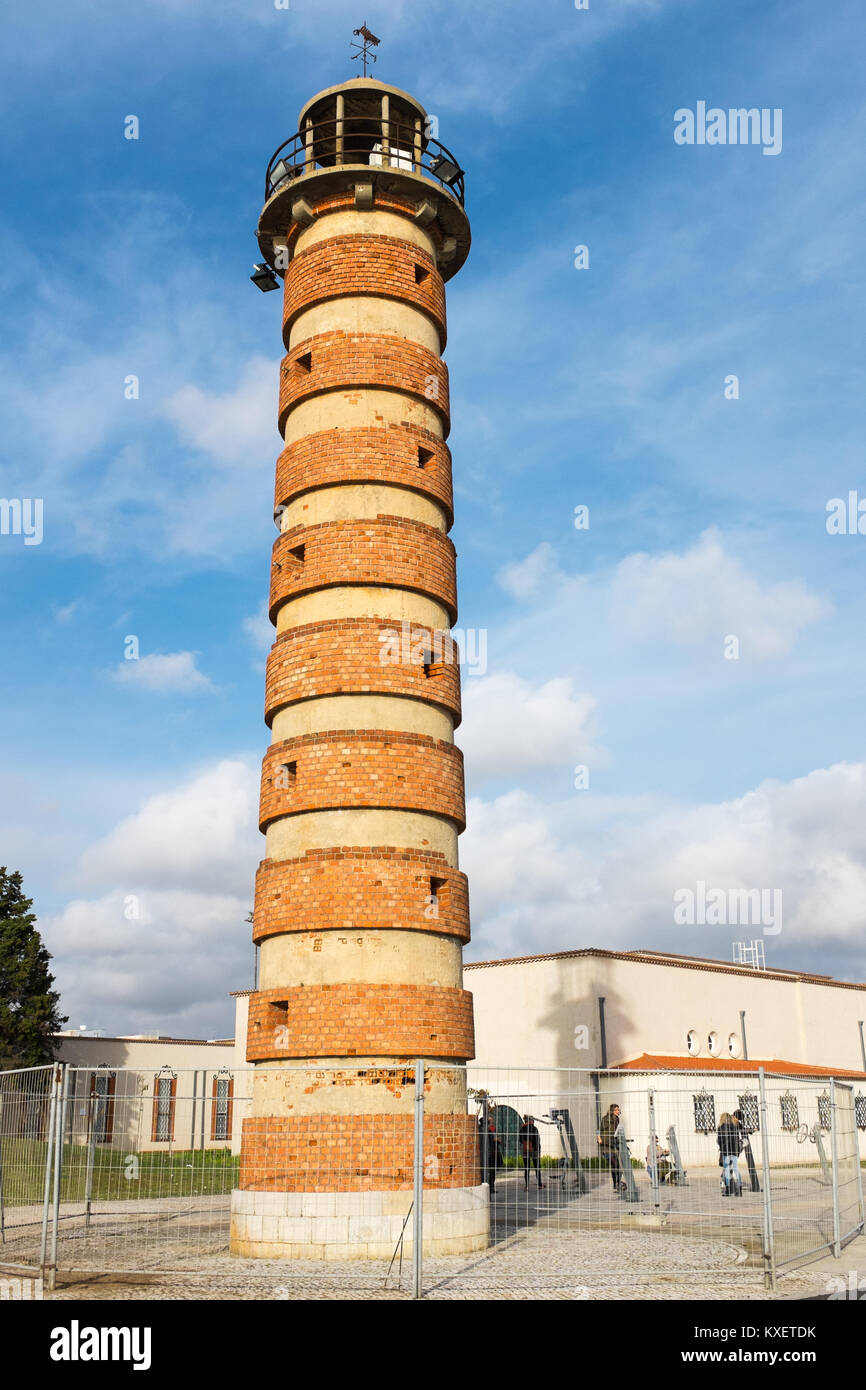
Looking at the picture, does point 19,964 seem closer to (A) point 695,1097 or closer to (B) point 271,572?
(A) point 695,1097

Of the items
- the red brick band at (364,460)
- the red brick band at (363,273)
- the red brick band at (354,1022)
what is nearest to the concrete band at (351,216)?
the red brick band at (363,273)

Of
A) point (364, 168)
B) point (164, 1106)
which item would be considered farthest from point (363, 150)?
point (164, 1106)

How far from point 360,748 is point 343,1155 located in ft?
18.2

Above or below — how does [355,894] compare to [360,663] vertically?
A: below

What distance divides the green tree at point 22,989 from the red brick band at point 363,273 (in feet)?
99.9

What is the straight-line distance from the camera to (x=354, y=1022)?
50.2 ft

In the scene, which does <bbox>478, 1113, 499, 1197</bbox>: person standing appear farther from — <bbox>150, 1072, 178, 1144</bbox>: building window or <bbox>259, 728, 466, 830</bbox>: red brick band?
<bbox>150, 1072, 178, 1144</bbox>: building window

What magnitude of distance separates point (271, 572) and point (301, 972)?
22.0 feet

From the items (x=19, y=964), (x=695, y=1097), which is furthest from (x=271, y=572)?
(x=19, y=964)

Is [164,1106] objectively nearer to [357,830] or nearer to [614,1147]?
[614,1147]

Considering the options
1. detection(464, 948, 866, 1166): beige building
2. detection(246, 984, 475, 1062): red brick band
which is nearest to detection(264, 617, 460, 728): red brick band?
detection(246, 984, 475, 1062): red brick band

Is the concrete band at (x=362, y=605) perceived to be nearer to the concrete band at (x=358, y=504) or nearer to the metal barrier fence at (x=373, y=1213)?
the concrete band at (x=358, y=504)

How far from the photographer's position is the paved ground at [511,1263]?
1166 centimetres

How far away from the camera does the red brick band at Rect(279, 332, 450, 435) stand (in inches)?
719
